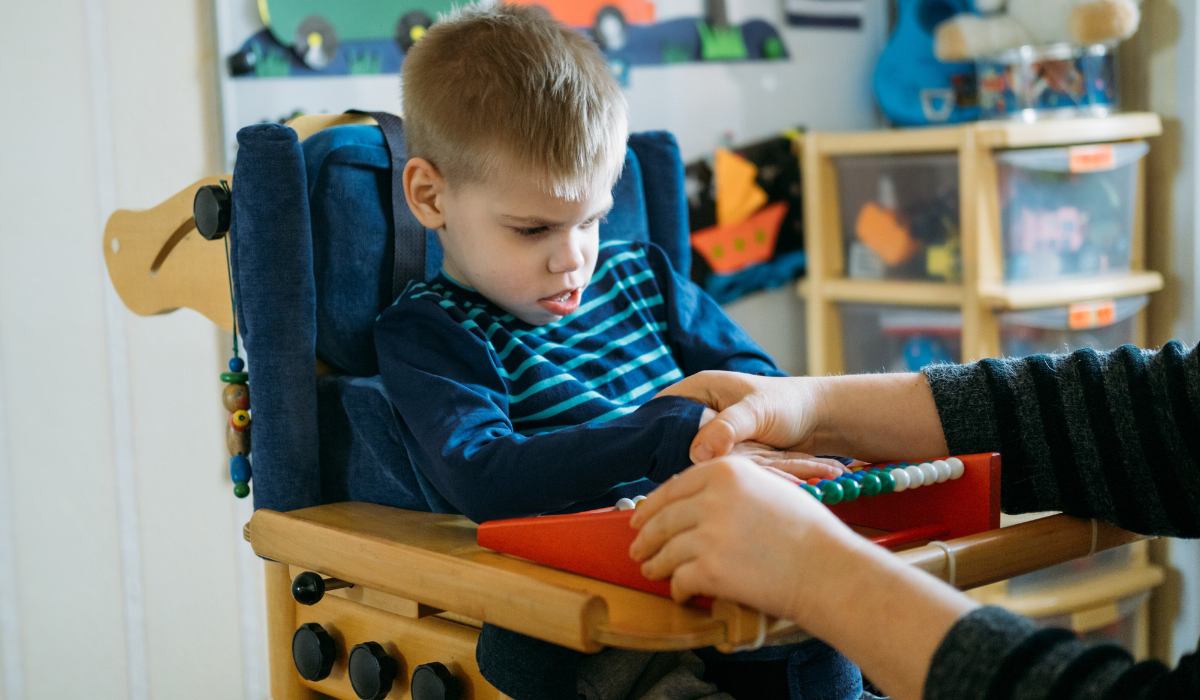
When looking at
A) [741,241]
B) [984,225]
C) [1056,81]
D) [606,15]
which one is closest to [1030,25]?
[1056,81]

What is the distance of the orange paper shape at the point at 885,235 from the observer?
80.0 inches

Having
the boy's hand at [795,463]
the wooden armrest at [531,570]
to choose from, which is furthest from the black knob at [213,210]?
the boy's hand at [795,463]

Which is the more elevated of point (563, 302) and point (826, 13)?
point (826, 13)

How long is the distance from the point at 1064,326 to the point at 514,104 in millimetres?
1342

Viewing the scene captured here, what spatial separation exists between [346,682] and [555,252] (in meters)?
0.44

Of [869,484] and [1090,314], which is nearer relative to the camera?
[869,484]

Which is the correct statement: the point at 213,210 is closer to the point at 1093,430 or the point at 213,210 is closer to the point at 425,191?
the point at 425,191

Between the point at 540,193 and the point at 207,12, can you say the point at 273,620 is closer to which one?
the point at 540,193

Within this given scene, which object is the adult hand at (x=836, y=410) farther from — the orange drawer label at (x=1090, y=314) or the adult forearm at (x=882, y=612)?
the orange drawer label at (x=1090, y=314)

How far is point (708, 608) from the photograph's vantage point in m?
0.61

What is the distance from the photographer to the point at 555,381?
96 cm

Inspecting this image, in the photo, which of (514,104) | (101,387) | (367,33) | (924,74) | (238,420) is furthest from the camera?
(924,74)

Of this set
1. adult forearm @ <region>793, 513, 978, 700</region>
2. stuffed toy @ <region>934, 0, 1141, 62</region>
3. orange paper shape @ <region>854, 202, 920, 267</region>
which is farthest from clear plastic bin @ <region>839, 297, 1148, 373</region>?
adult forearm @ <region>793, 513, 978, 700</region>

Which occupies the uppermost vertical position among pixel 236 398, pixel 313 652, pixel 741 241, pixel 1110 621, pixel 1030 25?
pixel 1030 25
